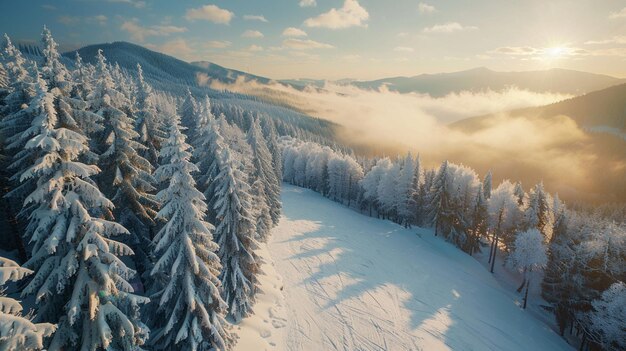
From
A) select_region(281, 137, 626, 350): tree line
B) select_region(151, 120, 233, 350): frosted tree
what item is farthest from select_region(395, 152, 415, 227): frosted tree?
select_region(151, 120, 233, 350): frosted tree

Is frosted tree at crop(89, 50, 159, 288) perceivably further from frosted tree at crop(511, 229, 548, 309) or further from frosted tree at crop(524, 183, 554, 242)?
frosted tree at crop(524, 183, 554, 242)

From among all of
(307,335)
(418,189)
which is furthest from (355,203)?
(307,335)

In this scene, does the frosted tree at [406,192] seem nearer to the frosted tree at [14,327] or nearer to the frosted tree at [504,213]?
the frosted tree at [504,213]

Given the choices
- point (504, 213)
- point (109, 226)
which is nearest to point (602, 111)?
point (504, 213)

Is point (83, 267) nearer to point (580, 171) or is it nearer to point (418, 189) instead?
point (418, 189)

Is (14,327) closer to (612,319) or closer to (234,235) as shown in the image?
(234,235)
